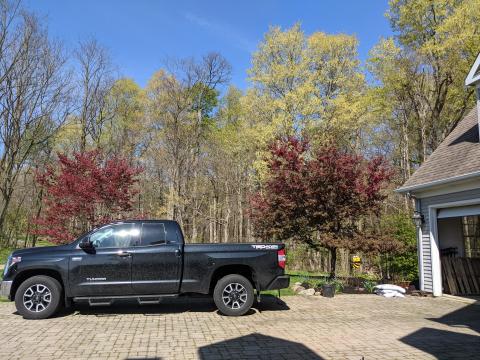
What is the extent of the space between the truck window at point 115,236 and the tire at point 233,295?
1.99m

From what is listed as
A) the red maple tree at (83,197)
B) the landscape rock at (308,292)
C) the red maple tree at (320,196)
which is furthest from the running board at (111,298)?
the red maple tree at (83,197)

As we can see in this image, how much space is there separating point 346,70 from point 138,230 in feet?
78.8

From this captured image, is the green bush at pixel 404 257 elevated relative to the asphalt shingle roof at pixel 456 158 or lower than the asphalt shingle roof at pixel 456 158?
lower

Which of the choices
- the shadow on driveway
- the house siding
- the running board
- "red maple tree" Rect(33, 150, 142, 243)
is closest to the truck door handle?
the running board

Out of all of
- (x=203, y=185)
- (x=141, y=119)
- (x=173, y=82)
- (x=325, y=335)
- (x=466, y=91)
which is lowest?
(x=325, y=335)

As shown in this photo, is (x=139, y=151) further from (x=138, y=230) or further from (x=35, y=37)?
(x=138, y=230)

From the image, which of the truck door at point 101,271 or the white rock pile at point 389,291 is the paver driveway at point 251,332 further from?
the white rock pile at point 389,291

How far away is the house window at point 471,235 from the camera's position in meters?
13.5

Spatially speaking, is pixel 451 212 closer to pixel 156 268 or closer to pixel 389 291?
pixel 389 291

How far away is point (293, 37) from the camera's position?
1136 inches

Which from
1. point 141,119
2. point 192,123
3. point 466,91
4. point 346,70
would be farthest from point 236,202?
point 466,91

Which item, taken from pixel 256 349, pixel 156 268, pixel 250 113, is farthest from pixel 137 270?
pixel 250 113

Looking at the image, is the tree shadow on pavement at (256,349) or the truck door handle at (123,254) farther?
the truck door handle at (123,254)

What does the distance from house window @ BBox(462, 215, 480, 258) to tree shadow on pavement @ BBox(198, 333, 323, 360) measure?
31.1ft
